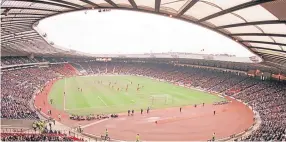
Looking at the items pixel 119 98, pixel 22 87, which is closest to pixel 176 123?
pixel 119 98

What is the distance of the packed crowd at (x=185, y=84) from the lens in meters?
34.1

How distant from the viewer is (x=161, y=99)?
2108 inches

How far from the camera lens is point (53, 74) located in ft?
282

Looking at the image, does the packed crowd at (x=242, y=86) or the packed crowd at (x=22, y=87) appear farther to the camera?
the packed crowd at (x=22, y=87)

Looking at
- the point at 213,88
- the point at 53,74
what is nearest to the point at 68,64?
the point at 53,74

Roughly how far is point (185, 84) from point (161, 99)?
69.5 ft

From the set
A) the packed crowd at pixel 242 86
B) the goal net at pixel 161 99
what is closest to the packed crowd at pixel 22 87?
Answer: the goal net at pixel 161 99

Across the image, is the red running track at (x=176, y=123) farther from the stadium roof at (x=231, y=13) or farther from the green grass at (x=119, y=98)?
the stadium roof at (x=231, y=13)

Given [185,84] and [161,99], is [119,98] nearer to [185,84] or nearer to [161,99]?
[161,99]

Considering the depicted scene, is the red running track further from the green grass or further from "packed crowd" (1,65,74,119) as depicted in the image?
"packed crowd" (1,65,74,119)

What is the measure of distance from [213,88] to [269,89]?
14395 mm

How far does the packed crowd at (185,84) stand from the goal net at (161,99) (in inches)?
529

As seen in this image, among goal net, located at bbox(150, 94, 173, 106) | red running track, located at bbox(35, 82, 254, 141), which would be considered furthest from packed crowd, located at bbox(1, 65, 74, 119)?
goal net, located at bbox(150, 94, 173, 106)

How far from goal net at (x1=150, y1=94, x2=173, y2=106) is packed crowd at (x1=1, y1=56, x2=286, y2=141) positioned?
1344cm
